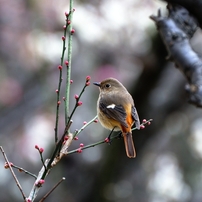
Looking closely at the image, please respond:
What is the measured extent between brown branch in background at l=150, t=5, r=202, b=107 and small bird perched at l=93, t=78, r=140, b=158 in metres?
0.42

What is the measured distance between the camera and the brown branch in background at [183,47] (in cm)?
192

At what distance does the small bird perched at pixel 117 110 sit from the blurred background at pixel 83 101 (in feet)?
7.94

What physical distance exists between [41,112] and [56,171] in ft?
5.41

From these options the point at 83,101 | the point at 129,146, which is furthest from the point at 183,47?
the point at 83,101

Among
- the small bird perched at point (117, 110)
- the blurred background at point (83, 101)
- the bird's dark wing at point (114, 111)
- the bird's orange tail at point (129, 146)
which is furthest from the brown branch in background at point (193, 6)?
the blurred background at point (83, 101)

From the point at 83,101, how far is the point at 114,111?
169 inches

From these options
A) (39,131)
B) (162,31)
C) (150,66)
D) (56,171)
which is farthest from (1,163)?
(162,31)

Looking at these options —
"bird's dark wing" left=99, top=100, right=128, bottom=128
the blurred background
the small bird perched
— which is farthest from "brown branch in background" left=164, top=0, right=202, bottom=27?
the blurred background

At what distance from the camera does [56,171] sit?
19.1 feet

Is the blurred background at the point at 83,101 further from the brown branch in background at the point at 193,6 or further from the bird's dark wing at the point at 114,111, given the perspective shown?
the brown branch in background at the point at 193,6

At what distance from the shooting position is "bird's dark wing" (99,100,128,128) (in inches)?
99.5

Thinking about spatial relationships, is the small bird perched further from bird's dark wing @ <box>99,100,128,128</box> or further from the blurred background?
the blurred background

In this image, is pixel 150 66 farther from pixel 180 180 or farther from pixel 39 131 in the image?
pixel 39 131

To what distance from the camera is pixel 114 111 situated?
2668 millimetres
